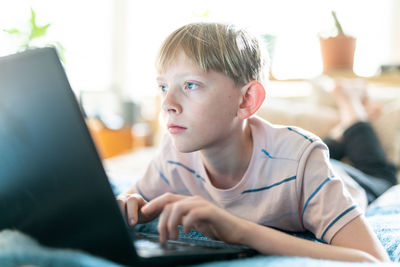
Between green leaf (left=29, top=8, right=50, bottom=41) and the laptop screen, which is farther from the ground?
the laptop screen

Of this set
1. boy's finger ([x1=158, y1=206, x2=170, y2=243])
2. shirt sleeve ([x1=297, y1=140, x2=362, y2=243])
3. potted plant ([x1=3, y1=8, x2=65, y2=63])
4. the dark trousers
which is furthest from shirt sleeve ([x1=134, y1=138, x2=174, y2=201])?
potted plant ([x1=3, y1=8, x2=65, y2=63])

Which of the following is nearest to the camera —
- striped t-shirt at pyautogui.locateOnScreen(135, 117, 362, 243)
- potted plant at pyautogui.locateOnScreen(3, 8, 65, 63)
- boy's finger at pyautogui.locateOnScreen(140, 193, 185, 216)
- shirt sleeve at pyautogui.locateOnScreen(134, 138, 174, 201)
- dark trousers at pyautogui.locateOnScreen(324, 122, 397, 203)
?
boy's finger at pyautogui.locateOnScreen(140, 193, 185, 216)

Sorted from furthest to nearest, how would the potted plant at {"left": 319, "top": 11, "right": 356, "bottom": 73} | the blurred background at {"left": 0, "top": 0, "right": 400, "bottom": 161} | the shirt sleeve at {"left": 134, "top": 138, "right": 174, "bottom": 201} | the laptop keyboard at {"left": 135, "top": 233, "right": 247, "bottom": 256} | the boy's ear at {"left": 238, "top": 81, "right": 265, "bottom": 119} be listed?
the blurred background at {"left": 0, "top": 0, "right": 400, "bottom": 161}, the potted plant at {"left": 319, "top": 11, "right": 356, "bottom": 73}, the shirt sleeve at {"left": 134, "top": 138, "right": 174, "bottom": 201}, the boy's ear at {"left": 238, "top": 81, "right": 265, "bottom": 119}, the laptop keyboard at {"left": 135, "top": 233, "right": 247, "bottom": 256}

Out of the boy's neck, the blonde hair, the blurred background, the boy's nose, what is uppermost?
the blonde hair

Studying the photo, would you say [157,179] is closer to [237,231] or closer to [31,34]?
[237,231]

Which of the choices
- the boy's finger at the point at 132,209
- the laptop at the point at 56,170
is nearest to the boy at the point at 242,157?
the boy's finger at the point at 132,209

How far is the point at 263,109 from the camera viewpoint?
2.12 m

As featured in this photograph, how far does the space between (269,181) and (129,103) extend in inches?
136

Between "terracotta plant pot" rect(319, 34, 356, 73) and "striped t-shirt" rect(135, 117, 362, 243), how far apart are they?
165 centimetres

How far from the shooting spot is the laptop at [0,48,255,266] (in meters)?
0.48

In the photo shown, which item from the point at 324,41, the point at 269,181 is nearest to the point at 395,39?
the point at 324,41

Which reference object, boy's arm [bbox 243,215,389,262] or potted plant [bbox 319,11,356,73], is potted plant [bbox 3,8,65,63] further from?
boy's arm [bbox 243,215,389,262]

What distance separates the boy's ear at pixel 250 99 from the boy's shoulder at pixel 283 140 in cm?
7

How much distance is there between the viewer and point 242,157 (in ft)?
3.39
